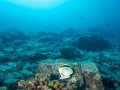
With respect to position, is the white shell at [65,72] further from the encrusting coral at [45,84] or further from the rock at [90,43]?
the rock at [90,43]

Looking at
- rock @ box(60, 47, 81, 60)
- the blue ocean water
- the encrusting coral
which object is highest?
the blue ocean water

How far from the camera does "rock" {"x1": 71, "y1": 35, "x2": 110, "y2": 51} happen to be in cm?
1962

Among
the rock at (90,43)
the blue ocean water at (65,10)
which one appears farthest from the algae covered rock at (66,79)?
the blue ocean water at (65,10)

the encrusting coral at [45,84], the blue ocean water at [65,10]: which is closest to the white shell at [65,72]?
the encrusting coral at [45,84]

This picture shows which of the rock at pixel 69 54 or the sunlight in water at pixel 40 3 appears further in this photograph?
the sunlight in water at pixel 40 3

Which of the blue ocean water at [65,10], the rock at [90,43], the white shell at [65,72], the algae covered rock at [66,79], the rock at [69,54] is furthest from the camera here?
the blue ocean water at [65,10]

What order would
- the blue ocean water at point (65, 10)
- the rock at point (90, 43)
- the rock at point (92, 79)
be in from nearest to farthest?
the rock at point (92, 79)
the rock at point (90, 43)
the blue ocean water at point (65, 10)

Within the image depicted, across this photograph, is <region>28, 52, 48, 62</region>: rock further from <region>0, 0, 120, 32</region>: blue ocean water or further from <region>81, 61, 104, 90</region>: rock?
<region>0, 0, 120, 32</region>: blue ocean water

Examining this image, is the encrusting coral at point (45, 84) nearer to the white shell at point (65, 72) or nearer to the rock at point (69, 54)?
the white shell at point (65, 72)

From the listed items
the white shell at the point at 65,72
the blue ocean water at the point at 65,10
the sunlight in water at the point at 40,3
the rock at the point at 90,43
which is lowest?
the white shell at the point at 65,72

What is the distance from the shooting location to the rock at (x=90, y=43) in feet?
64.4

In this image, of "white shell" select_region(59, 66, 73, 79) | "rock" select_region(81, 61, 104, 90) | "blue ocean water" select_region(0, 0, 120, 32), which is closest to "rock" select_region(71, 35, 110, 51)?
"rock" select_region(81, 61, 104, 90)

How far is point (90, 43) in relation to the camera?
2005 centimetres

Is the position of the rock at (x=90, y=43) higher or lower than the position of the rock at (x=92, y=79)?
higher
